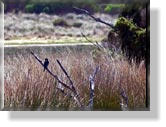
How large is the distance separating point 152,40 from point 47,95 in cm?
107

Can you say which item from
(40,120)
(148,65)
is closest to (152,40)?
(148,65)

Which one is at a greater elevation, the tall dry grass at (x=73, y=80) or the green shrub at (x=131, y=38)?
the green shrub at (x=131, y=38)

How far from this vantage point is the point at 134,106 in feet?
55.3

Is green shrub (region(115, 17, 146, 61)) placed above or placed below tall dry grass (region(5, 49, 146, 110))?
above

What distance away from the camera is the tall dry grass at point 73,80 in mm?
16844

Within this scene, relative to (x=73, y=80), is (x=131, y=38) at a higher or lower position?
higher

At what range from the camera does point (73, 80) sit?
16.9 metres

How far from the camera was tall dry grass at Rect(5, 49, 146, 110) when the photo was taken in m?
16.8

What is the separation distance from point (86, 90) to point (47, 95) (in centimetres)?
35

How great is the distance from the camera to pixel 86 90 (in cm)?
1688
